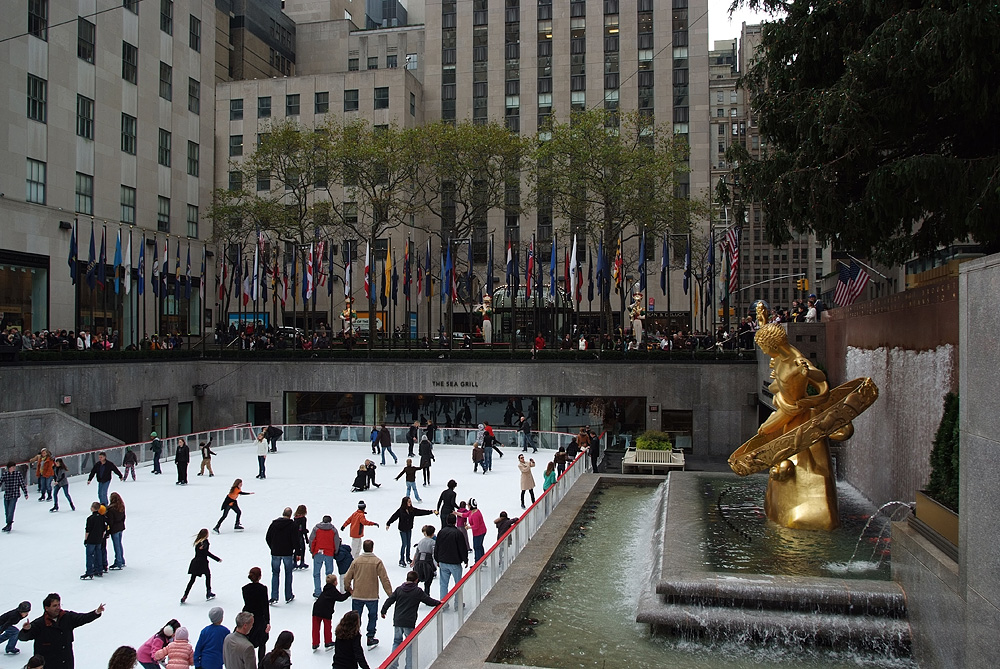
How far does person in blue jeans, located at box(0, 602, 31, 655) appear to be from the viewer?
939 centimetres

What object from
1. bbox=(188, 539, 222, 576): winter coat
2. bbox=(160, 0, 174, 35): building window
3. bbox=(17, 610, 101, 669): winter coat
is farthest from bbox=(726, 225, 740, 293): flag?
bbox=(160, 0, 174, 35): building window

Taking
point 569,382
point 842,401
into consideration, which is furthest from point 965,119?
point 569,382

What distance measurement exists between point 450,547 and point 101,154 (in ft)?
116

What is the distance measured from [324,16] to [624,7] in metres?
28.7

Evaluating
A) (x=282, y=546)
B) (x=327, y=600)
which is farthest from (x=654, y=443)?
(x=327, y=600)

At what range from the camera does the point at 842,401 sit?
12.0 meters

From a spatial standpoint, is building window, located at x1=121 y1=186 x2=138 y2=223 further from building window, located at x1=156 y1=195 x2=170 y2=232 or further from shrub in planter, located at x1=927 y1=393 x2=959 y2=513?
shrub in planter, located at x1=927 y1=393 x2=959 y2=513

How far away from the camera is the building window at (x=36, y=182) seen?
114 feet

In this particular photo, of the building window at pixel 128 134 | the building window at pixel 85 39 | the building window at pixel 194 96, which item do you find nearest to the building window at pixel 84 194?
the building window at pixel 128 134

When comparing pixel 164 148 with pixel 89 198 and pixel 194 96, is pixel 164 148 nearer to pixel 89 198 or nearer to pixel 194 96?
pixel 194 96

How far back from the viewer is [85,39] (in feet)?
123

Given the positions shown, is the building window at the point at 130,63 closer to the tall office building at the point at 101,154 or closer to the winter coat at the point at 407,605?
the tall office building at the point at 101,154

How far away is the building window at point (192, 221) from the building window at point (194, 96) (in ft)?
18.7

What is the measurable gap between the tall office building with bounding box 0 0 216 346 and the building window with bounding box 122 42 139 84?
0.21ft
